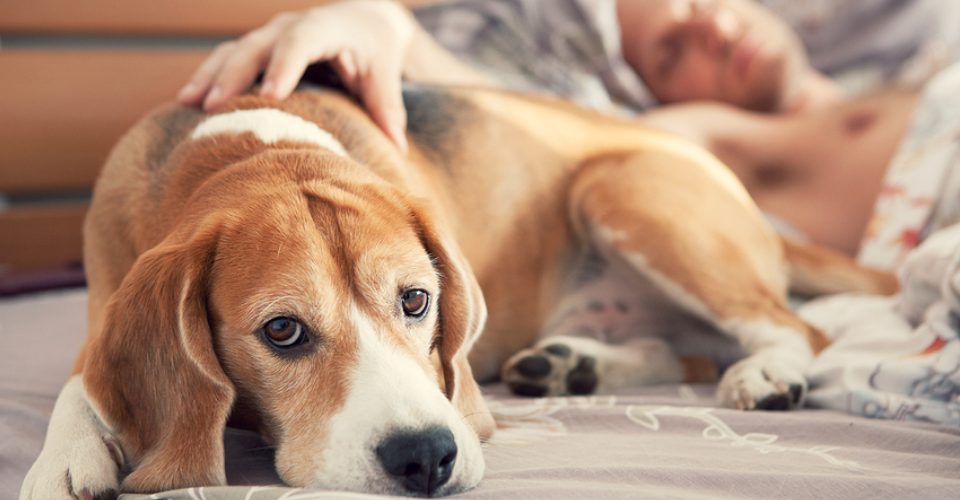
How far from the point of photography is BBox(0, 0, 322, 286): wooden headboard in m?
3.64

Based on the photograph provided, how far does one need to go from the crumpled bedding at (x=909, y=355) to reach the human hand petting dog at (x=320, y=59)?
3.66ft

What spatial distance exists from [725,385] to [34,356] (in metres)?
1.63

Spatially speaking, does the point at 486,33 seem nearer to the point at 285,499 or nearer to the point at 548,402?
the point at 548,402

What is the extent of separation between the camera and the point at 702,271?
7.47 feet

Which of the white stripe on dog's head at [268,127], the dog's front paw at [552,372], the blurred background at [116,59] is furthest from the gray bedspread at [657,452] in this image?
the blurred background at [116,59]

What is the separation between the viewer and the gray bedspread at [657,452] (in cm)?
125

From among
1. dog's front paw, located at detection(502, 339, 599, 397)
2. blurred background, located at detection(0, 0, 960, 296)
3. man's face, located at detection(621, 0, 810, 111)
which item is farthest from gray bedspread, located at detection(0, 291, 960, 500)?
man's face, located at detection(621, 0, 810, 111)

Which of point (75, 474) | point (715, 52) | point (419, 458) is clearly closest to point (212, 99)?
point (75, 474)

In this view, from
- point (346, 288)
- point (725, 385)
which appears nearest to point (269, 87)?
point (346, 288)

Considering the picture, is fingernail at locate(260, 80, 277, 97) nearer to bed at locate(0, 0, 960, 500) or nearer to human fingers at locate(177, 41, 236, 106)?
human fingers at locate(177, 41, 236, 106)

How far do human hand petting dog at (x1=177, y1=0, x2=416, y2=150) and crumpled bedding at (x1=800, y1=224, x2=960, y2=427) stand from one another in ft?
3.66

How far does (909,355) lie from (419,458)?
3.64ft

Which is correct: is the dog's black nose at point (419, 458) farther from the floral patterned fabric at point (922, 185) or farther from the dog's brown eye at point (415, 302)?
the floral patterned fabric at point (922, 185)

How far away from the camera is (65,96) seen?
3.67 m
